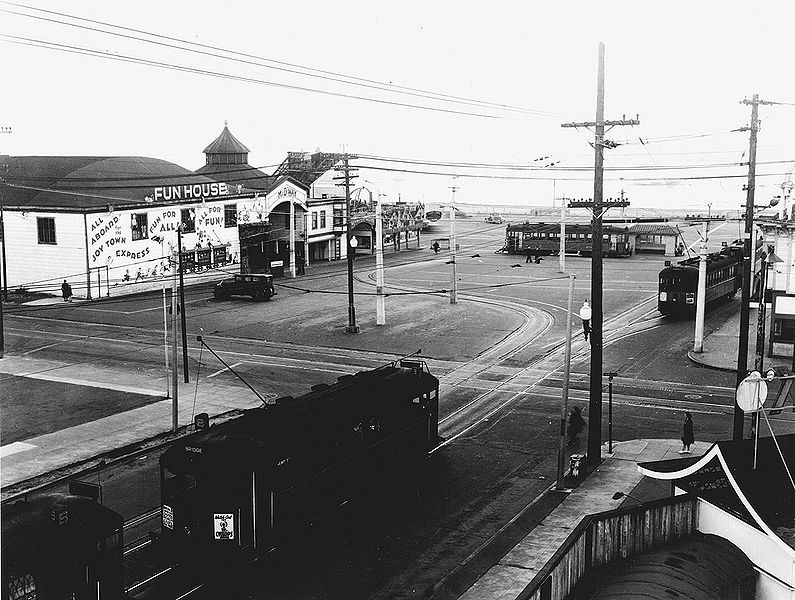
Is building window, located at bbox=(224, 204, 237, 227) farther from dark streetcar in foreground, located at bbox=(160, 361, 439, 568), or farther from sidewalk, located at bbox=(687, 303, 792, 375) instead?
dark streetcar in foreground, located at bbox=(160, 361, 439, 568)

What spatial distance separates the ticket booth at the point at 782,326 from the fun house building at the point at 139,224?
2624cm

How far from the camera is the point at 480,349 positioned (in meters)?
41.3

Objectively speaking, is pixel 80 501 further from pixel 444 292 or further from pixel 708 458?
pixel 444 292

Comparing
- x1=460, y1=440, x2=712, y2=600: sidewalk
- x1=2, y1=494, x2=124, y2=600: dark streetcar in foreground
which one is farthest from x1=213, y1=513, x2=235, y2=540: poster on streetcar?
x1=460, y1=440, x2=712, y2=600: sidewalk

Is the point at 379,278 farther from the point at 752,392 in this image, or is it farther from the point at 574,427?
the point at 752,392

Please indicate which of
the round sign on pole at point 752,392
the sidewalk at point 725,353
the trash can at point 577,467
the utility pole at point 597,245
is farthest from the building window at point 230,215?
the round sign on pole at point 752,392

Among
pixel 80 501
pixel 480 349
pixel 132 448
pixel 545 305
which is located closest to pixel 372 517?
pixel 80 501

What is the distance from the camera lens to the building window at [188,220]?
6550 cm

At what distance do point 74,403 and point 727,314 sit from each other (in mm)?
40365

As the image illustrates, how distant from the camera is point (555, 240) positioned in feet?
306

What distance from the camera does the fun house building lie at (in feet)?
188

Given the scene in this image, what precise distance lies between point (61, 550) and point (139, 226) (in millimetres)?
50918

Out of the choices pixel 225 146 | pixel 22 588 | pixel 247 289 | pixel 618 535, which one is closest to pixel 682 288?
pixel 247 289

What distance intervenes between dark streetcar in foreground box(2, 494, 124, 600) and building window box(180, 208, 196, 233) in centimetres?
5368
